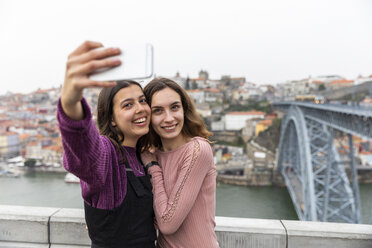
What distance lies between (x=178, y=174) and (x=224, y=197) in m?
9.99

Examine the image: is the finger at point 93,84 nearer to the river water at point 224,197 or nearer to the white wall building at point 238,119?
the river water at point 224,197

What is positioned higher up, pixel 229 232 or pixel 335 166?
pixel 229 232

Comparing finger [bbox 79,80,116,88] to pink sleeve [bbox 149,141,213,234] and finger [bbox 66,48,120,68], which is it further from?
pink sleeve [bbox 149,141,213,234]

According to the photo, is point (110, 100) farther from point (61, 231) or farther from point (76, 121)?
point (61, 231)

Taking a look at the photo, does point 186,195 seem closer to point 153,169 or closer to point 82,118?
point 153,169

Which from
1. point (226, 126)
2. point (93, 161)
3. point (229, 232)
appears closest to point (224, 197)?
point (229, 232)

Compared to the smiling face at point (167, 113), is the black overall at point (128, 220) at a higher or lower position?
lower

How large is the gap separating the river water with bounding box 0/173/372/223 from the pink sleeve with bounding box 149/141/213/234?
7.66 metres

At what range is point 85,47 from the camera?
0.37 metres

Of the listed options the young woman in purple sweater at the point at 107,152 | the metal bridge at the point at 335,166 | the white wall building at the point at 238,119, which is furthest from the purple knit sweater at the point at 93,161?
the white wall building at the point at 238,119

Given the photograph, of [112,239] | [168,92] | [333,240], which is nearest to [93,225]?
[112,239]

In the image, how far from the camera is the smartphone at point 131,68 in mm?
364

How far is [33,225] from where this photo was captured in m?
1.01

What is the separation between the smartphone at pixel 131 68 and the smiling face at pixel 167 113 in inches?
10.2
